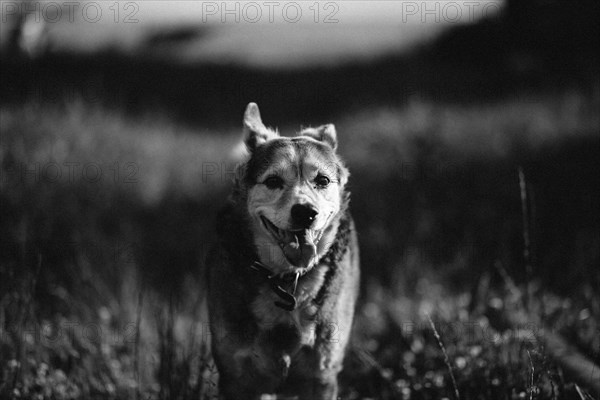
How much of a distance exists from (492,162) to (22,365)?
6.46 meters

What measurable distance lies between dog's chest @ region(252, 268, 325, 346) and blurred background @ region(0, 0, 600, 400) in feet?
1.82

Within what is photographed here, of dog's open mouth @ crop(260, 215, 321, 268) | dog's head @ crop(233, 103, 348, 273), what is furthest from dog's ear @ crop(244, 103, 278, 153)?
dog's open mouth @ crop(260, 215, 321, 268)

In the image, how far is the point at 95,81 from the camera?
1256 cm

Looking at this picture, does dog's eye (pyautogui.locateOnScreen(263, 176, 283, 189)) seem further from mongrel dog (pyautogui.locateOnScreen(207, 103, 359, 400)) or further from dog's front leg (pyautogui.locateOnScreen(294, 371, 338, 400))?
dog's front leg (pyautogui.locateOnScreen(294, 371, 338, 400))

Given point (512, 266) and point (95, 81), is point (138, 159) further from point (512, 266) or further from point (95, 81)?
point (512, 266)

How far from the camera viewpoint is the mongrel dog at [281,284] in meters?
2.96

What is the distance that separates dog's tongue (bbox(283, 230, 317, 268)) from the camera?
2.85m

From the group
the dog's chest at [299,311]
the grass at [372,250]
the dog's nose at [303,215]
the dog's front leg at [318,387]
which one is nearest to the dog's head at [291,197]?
the dog's nose at [303,215]

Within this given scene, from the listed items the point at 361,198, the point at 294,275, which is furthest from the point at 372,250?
the point at 294,275

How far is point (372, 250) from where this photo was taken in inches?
249

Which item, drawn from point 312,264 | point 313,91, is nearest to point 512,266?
point 312,264

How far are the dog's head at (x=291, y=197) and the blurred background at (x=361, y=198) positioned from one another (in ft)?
2.77

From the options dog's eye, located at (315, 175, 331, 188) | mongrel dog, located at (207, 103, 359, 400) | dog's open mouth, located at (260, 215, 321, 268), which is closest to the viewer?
dog's open mouth, located at (260, 215, 321, 268)

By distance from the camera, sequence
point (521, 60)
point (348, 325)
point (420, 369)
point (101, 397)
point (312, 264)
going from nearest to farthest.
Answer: point (312, 264) → point (348, 325) → point (101, 397) → point (420, 369) → point (521, 60)
